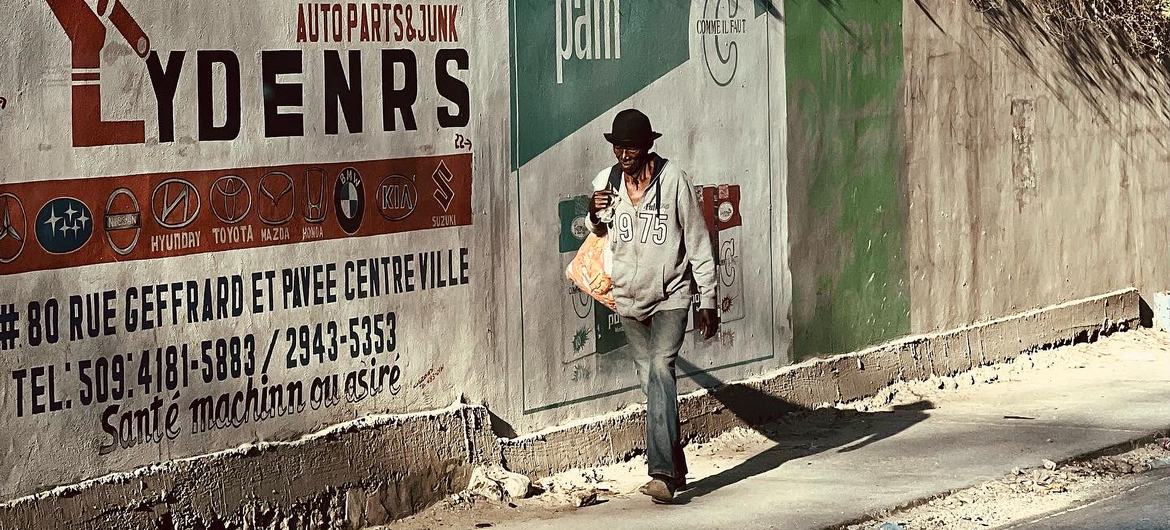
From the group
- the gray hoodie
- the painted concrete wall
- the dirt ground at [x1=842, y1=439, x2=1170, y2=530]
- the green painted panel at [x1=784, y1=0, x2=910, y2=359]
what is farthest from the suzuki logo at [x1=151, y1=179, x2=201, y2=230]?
the green painted panel at [x1=784, y1=0, x2=910, y2=359]

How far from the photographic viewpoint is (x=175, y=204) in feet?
20.5

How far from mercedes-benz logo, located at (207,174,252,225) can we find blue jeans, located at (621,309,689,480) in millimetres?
1991

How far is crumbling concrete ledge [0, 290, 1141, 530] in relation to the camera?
6.08 meters

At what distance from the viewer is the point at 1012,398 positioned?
1079 centimetres

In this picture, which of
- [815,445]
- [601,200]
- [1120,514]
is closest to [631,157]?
[601,200]

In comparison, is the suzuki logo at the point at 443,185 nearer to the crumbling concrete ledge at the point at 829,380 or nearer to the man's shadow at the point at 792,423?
the crumbling concrete ledge at the point at 829,380

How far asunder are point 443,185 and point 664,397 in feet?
4.51

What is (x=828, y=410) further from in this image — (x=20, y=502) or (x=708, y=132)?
(x=20, y=502)

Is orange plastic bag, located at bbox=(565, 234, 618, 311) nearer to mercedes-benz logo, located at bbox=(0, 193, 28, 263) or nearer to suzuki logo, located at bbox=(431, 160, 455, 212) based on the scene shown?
suzuki logo, located at bbox=(431, 160, 455, 212)

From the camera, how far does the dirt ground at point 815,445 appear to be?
24.1 ft

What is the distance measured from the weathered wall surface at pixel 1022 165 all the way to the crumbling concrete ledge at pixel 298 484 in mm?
4570

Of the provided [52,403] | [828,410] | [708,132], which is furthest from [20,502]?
[828,410]

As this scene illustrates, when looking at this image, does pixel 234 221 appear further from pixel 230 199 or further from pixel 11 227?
pixel 11 227

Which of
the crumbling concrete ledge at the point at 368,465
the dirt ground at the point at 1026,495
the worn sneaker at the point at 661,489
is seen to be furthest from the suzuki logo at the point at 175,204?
the dirt ground at the point at 1026,495
